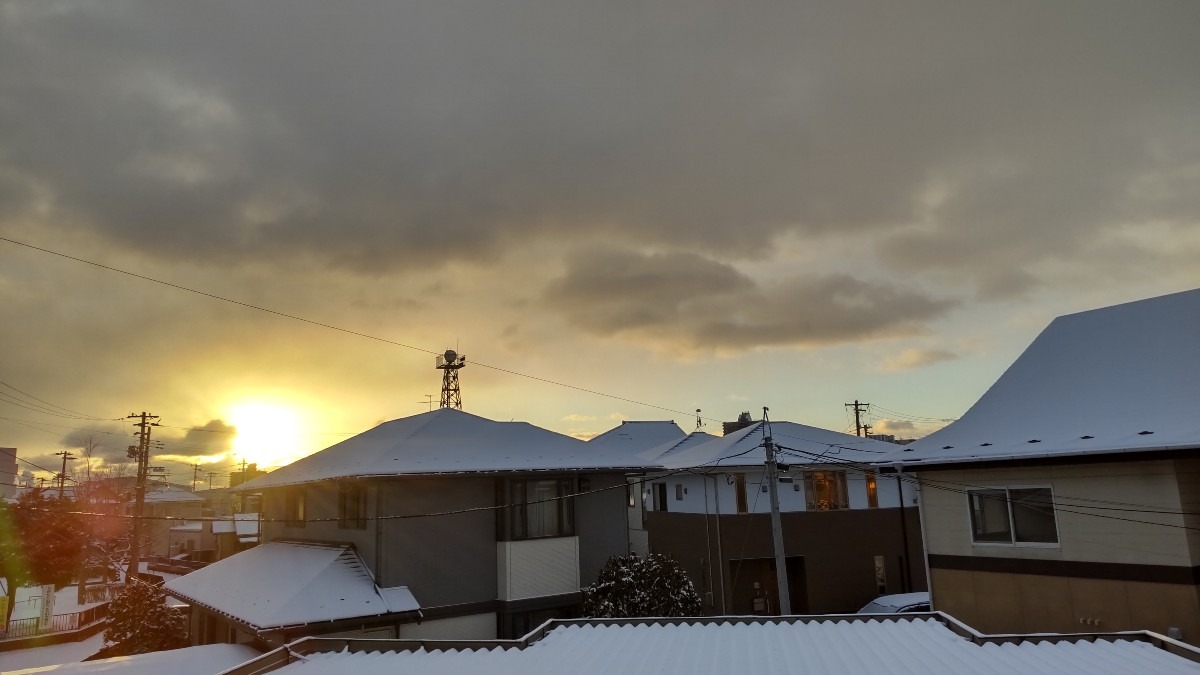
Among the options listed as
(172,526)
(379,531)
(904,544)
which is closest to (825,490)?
(904,544)

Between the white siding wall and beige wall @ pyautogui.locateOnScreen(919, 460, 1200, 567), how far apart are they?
1047 cm

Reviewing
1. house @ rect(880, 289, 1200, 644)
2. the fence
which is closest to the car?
house @ rect(880, 289, 1200, 644)

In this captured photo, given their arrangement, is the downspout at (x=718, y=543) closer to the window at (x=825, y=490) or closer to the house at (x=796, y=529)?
the house at (x=796, y=529)

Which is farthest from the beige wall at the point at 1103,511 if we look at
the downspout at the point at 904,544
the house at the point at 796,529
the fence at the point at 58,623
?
the fence at the point at 58,623

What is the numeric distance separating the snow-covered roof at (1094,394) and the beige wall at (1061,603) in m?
2.88

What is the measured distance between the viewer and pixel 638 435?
171 ft

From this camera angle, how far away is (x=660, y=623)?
38.3 feet

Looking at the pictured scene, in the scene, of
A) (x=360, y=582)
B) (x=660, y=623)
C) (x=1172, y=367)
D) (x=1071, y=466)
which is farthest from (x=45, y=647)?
(x=1172, y=367)

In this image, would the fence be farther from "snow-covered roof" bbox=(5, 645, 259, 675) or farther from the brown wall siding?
the brown wall siding

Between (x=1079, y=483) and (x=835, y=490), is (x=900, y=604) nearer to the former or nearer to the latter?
(x=835, y=490)

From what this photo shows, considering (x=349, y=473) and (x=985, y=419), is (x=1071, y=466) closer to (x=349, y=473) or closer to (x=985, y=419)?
(x=985, y=419)

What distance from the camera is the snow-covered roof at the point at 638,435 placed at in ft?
163

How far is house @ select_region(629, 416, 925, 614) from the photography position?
27.8m

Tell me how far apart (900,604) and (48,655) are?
33864mm
